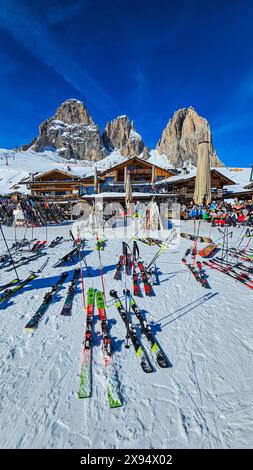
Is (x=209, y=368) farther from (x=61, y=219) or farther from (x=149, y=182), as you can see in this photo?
(x=149, y=182)

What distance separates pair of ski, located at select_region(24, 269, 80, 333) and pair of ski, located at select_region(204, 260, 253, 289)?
4.79 m

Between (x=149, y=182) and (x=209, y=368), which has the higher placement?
(x=149, y=182)

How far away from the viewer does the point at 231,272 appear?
22.1ft

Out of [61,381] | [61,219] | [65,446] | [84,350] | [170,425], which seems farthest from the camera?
[61,219]

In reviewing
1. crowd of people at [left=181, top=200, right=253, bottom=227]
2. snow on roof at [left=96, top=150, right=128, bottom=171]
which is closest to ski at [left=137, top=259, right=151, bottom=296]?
crowd of people at [left=181, top=200, right=253, bottom=227]

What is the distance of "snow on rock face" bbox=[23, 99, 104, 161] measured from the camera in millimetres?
137375

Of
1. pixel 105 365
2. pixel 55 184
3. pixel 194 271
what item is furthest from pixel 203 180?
pixel 55 184

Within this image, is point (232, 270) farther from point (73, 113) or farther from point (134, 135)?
point (73, 113)

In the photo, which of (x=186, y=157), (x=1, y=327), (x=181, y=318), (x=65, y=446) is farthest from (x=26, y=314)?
(x=186, y=157)

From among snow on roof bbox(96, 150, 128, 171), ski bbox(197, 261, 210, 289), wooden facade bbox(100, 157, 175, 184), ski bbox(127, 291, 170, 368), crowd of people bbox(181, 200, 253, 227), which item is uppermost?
snow on roof bbox(96, 150, 128, 171)

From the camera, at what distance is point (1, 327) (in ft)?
13.3

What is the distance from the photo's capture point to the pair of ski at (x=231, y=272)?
5.95m

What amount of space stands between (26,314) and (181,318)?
336cm

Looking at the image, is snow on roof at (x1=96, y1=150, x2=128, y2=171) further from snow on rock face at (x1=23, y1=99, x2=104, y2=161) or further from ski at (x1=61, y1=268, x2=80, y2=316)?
ski at (x1=61, y1=268, x2=80, y2=316)
